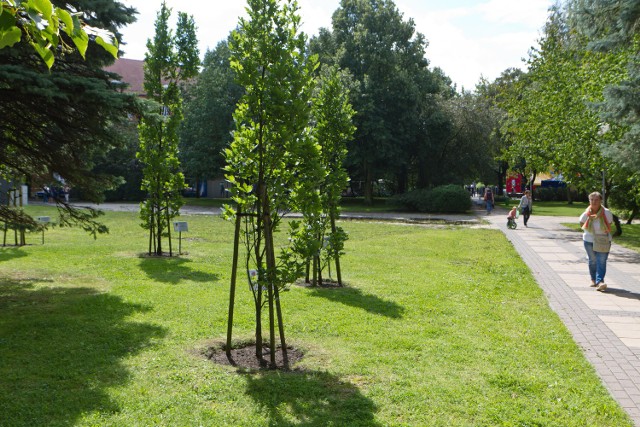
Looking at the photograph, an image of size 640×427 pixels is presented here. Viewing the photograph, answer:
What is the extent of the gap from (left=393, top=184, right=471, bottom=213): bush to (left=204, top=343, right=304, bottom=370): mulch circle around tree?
28.7 meters

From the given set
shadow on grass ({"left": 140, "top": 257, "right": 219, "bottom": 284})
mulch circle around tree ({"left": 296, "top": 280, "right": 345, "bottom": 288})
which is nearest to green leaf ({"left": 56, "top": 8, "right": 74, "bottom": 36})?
mulch circle around tree ({"left": 296, "top": 280, "right": 345, "bottom": 288})

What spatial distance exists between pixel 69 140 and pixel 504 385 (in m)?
6.63

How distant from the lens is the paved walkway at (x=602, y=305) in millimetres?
5641

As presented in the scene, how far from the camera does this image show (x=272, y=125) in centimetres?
570

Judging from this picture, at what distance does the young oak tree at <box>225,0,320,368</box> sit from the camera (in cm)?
556

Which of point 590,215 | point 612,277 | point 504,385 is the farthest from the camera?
point 612,277

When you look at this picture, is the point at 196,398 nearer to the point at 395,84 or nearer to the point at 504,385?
the point at 504,385

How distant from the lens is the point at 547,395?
16.5ft

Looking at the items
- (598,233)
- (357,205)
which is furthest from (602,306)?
(357,205)

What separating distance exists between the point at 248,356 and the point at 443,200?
29.1 metres

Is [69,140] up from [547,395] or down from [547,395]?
up

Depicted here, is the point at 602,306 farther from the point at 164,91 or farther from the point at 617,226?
the point at 617,226

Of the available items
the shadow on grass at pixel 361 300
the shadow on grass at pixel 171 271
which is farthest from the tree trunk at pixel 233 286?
the shadow on grass at pixel 171 271

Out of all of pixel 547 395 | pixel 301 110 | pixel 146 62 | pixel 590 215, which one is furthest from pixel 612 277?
pixel 146 62
